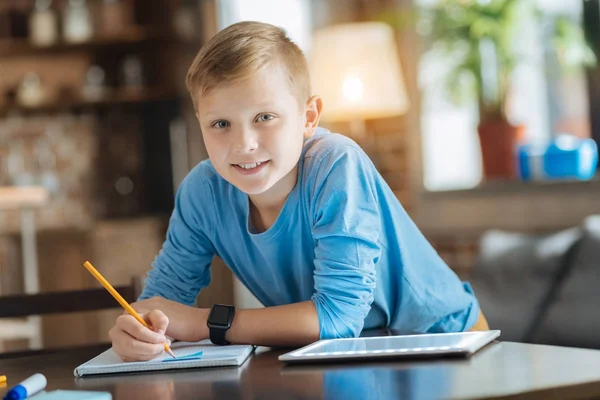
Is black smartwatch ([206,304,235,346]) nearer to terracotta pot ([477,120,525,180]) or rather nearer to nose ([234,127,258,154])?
nose ([234,127,258,154])

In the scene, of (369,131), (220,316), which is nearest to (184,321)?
(220,316)

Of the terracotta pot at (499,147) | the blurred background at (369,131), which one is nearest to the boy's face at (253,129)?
the blurred background at (369,131)

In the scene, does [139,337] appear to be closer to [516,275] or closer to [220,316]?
[220,316]

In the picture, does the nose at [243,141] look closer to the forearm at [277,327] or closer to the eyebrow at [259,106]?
the eyebrow at [259,106]

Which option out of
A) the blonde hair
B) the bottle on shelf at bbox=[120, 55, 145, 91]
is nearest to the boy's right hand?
the blonde hair

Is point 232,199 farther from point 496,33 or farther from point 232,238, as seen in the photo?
point 496,33

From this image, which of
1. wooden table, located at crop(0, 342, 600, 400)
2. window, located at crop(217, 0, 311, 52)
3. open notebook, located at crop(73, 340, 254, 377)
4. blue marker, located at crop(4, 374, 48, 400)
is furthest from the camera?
window, located at crop(217, 0, 311, 52)

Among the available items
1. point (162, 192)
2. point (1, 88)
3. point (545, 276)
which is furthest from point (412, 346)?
point (1, 88)

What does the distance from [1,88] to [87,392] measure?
16.7 ft

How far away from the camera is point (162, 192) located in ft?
19.0

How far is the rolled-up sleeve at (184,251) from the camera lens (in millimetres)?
1642

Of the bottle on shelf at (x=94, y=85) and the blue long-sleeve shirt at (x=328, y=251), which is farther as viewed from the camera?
the bottle on shelf at (x=94, y=85)

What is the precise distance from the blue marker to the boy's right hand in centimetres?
16

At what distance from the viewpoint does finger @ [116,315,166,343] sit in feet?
4.22
